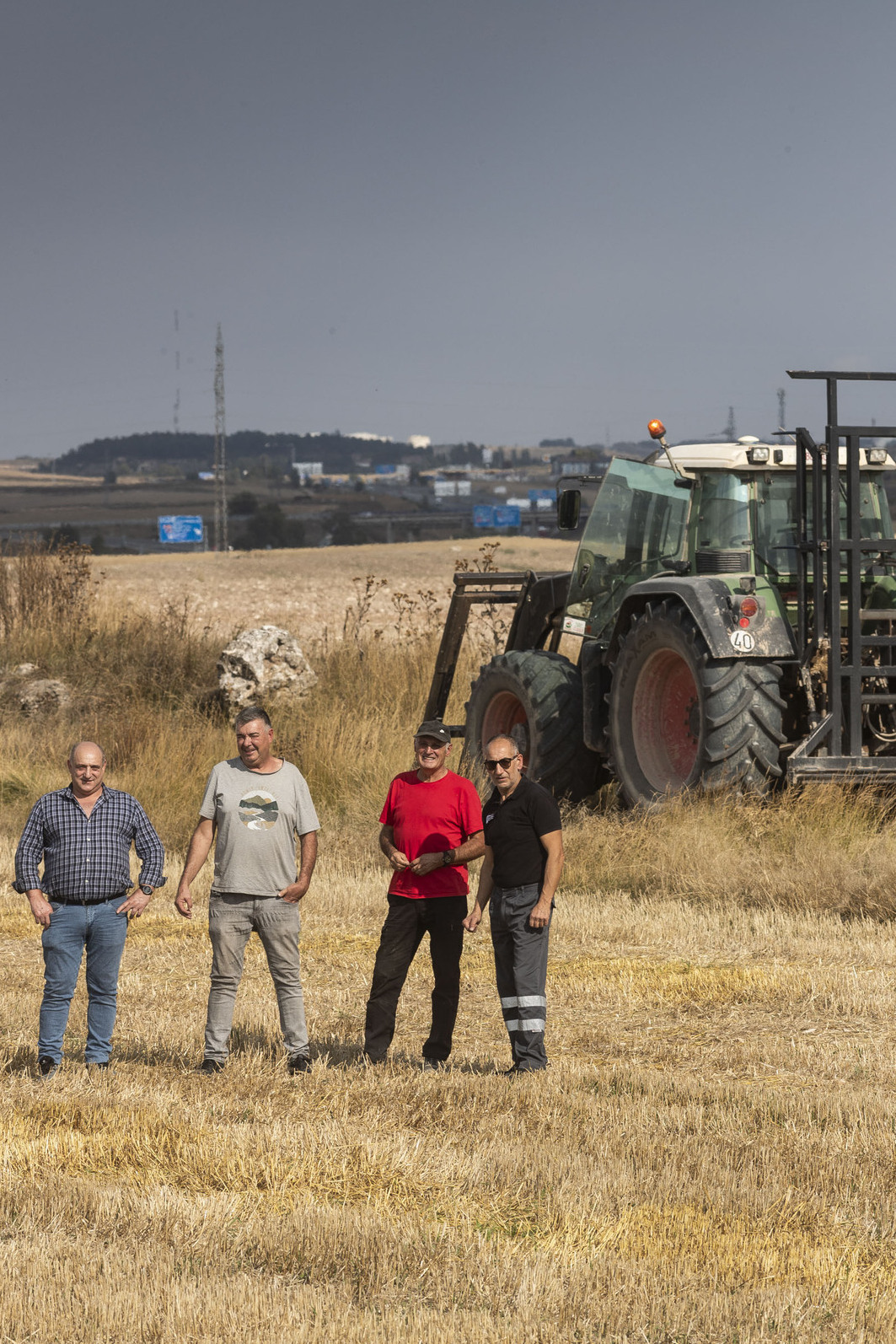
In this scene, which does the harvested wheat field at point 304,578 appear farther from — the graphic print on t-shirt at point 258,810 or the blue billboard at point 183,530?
the graphic print on t-shirt at point 258,810

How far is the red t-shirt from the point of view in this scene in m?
6.64

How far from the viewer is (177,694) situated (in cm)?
1753

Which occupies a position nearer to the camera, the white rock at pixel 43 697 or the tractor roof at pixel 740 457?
the tractor roof at pixel 740 457

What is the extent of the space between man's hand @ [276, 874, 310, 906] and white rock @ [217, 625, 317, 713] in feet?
32.1

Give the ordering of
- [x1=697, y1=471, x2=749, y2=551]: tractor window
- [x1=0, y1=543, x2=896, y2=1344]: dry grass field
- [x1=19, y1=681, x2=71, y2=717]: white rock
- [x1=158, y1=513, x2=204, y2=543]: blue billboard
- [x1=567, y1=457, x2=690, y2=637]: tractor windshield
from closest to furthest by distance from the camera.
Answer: [x1=0, y1=543, x2=896, y2=1344]: dry grass field
[x1=697, y1=471, x2=749, y2=551]: tractor window
[x1=567, y1=457, x2=690, y2=637]: tractor windshield
[x1=19, y1=681, x2=71, y2=717]: white rock
[x1=158, y1=513, x2=204, y2=543]: blue billboard

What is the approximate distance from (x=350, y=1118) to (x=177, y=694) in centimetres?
1210

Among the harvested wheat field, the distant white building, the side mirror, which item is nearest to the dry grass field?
the side mirror

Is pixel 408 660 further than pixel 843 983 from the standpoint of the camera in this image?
Yes

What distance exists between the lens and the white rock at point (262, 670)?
1644 centimetres

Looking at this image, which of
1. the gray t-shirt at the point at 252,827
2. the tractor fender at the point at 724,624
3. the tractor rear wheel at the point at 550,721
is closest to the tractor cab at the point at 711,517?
the tractor fender at the point at 724,624

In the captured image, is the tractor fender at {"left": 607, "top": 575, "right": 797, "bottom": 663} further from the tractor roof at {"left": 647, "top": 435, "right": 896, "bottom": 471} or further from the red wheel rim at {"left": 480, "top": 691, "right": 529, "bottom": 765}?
the red wheel rim at {"left": 480, "top": 691, "right": 529, "bottom": 765}

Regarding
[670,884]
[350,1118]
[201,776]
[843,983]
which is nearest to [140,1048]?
[350,1118]

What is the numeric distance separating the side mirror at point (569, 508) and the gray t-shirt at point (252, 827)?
18.0 ft

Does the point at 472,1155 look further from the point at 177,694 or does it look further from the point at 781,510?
the point at 177,694
